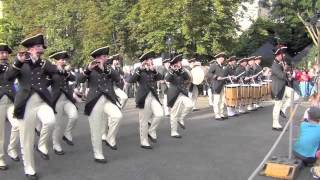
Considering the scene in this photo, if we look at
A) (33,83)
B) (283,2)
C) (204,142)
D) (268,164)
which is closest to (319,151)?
(268,164)

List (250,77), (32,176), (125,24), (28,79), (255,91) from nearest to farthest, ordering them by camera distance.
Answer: (32,176) < (28,79) < (255,91) < (250,77) < (125,24)

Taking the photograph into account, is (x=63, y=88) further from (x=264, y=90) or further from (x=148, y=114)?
(x=264, y=90)

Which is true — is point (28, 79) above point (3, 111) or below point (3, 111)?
above

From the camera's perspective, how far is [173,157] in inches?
400

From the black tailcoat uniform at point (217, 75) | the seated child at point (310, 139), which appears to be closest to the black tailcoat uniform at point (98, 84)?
the seated child at point (310, 139)

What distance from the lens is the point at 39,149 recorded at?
981 centimetres

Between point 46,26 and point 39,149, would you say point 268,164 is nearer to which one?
point 39,149

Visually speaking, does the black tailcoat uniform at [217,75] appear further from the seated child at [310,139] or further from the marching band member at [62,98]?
the seated child at [310,139]

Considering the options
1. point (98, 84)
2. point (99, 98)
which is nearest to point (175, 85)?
point (98, 84)

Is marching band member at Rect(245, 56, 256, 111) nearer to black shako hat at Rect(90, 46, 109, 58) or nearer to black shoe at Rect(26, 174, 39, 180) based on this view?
black shako hat at Rect(90, 46, 109, 58)

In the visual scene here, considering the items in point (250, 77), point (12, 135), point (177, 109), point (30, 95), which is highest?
point (250, 77)

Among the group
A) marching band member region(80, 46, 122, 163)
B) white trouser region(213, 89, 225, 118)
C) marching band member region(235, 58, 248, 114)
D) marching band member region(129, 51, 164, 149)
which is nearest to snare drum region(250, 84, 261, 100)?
marching band member region(235, 58, 248, 114)

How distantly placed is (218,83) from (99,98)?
283 inches

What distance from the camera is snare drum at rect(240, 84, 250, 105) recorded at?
1731 cm
